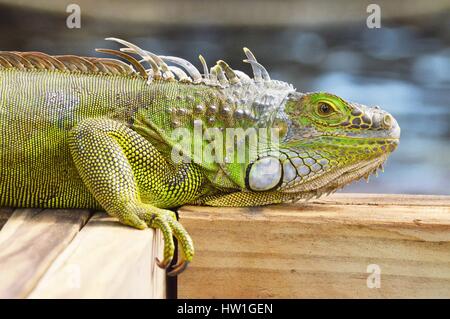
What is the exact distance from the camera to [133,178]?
263 centimetres

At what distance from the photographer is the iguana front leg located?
2.41 meters

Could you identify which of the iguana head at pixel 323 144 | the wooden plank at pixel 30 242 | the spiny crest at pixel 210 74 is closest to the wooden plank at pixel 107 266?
the wooden plank at pixel 30 242

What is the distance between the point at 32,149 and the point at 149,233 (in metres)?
0.73

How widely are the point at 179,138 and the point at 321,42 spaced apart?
289 cm

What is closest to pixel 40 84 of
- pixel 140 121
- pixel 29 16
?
pixel 140 121

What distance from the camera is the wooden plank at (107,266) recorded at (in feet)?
5.75

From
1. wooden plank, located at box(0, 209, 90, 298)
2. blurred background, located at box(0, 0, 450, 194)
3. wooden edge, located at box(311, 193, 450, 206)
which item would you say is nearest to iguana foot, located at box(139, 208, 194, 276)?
wooden plank, located at box(0, 209, 90, 298)

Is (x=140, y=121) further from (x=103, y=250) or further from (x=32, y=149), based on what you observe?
(x=103, y=250)

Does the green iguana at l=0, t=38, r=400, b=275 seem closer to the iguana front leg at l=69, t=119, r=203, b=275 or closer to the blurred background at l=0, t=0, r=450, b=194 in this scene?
the iguana front leg at l=69, t=119, r=203, b=275

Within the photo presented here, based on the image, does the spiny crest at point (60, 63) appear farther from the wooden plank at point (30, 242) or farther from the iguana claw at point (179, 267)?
the iguana claw at point (179, 267)

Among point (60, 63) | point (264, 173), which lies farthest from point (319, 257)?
point (60, 63)

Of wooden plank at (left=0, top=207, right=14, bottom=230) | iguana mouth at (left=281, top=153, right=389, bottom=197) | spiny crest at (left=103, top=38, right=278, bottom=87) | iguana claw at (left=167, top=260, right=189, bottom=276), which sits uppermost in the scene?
spiny crest at (left=103, top=38, right=278, bottom=87)

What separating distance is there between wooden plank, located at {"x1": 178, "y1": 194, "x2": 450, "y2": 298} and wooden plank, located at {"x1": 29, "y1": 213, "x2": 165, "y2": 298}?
0.21 metres

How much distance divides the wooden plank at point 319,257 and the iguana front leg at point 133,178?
0.15 m
